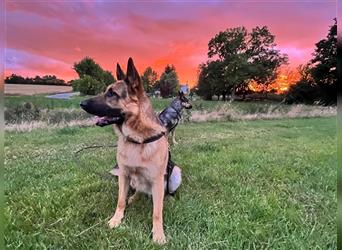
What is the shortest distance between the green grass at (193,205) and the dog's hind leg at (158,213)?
0.07 meters

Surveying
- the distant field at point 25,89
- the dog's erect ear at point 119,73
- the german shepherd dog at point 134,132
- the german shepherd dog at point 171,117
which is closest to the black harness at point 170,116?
the german shepherd dog at point 171,117

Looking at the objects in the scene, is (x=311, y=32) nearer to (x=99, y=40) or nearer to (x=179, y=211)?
(x=179, y=211)

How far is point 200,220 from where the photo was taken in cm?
287

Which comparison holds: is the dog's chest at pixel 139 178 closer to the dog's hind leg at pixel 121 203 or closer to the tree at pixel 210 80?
the dog's hind leg at pixel 121 203

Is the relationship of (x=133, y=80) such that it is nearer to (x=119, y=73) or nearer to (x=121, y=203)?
(x=119, y=73)

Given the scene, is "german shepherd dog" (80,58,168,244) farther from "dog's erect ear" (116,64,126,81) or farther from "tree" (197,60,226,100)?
"tree" (197,60,226,100)

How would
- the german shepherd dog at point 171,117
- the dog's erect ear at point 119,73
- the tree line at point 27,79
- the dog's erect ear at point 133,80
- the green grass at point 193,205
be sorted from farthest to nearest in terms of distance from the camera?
the german shepherd dog at point 171,117 → the dog's erect ear at point 119,73 → the dog's erect ear at point 133,80 → the green grass at point 193,205 → the tree line at point 27,79

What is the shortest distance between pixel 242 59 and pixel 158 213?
61.6 feet

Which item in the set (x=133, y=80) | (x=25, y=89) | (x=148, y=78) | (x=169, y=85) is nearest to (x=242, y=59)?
(x=169, y=85)

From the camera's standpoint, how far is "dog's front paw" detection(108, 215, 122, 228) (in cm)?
273

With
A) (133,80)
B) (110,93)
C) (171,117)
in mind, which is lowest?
(171,117)

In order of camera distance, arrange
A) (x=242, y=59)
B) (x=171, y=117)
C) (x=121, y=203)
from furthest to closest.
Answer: (x=242, y=59) → (x=171, y=117) → (x=121, y=203)

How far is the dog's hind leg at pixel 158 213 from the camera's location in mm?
2566

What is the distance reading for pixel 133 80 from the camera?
278cm
